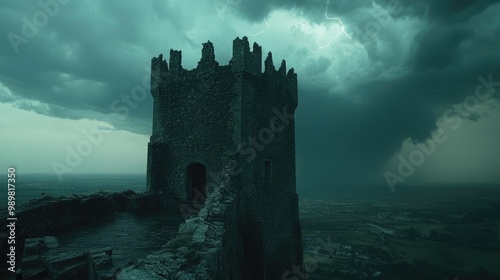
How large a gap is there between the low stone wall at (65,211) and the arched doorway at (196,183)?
6.12 ft

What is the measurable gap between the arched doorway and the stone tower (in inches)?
2.1

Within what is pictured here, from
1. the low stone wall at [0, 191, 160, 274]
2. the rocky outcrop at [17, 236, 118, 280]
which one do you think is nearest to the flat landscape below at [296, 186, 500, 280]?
the low stone wall at [0, 191, 160, 274]

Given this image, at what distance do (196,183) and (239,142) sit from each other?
18.7ft

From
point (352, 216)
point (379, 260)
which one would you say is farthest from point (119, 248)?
point (352, 216)

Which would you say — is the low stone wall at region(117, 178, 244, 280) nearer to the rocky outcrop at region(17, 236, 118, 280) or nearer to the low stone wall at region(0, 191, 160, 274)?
the rocky outcrop at region(17, 236, 118, 280)

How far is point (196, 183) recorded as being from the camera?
15938 mm

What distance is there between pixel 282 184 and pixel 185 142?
5.60 metres

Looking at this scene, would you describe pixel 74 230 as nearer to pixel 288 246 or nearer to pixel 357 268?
pixel 288 246

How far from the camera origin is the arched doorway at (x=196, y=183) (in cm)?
1373

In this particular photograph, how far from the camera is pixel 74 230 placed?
30.5 ft

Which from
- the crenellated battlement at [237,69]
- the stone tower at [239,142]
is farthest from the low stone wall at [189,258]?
the crenellated battlement at [237,69]

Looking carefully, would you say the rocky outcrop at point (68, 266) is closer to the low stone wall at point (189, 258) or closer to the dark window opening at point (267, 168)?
the low stone wall at point (189, 258)

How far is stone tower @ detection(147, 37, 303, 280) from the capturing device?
11.5m

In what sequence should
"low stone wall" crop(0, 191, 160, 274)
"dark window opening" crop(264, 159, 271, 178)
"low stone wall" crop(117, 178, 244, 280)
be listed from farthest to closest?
"dark window opening" crop(264, 159, 271, 178) → "low stone wall" crop(0, 191, 160, 274) → "low stone wall" crop(117, 178, 244, 280)
